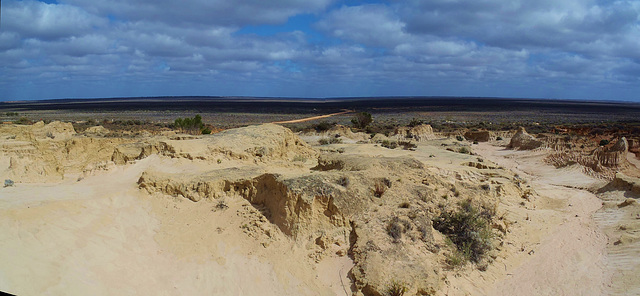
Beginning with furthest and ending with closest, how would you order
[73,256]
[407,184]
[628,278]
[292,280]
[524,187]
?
[524,187] < [407,184] < [628,278] < [292,280] < [73,256]

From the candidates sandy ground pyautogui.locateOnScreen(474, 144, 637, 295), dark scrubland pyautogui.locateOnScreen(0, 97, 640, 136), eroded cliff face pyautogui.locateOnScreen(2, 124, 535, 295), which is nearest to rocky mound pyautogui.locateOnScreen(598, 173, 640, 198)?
sandy ground pyautogui.locateOnScreen(474, 144, 637, 295)

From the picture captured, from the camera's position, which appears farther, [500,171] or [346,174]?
[500,171]

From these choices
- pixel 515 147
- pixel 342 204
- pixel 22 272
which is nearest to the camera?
pixel 22 272

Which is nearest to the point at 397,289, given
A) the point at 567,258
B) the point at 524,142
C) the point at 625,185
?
the point at 567,258

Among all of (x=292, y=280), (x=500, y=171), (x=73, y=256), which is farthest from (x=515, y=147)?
(x=73, y=256)

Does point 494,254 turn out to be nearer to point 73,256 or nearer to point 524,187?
point 524,187

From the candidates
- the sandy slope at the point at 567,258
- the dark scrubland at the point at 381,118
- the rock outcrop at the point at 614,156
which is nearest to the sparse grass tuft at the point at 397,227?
the sandy slope at the point at 567,258
